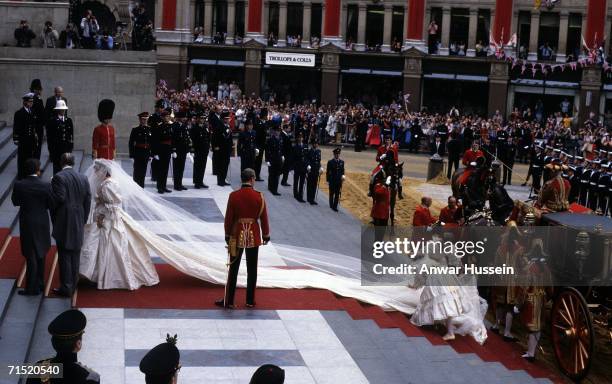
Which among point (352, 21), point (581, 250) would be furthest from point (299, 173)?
point (352, 21)

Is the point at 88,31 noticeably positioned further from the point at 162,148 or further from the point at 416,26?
the point at 416,26

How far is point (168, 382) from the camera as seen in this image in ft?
20.1

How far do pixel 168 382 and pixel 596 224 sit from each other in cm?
877

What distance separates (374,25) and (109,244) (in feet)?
141

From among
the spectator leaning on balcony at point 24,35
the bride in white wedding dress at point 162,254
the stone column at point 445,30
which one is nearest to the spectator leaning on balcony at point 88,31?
the spectator leaning on balcony at point 24,35

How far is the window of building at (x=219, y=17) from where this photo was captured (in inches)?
2232

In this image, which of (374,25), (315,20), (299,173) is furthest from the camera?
(315,20)

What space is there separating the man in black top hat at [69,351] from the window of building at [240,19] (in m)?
50.3

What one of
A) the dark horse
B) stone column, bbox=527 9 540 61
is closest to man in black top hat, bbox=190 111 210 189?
the dark horse

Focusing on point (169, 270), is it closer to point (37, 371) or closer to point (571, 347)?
point (571, 347)

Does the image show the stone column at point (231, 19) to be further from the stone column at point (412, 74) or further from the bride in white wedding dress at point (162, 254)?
the bride in white wedding dress at point (162, 254)

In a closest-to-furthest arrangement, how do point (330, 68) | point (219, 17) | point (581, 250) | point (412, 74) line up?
point (581, 250)
point (412, 74)
point (330, 68)
point (219, 17)

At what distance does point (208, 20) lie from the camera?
5662 cm

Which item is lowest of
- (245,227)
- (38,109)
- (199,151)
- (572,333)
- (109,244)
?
(572,333)
